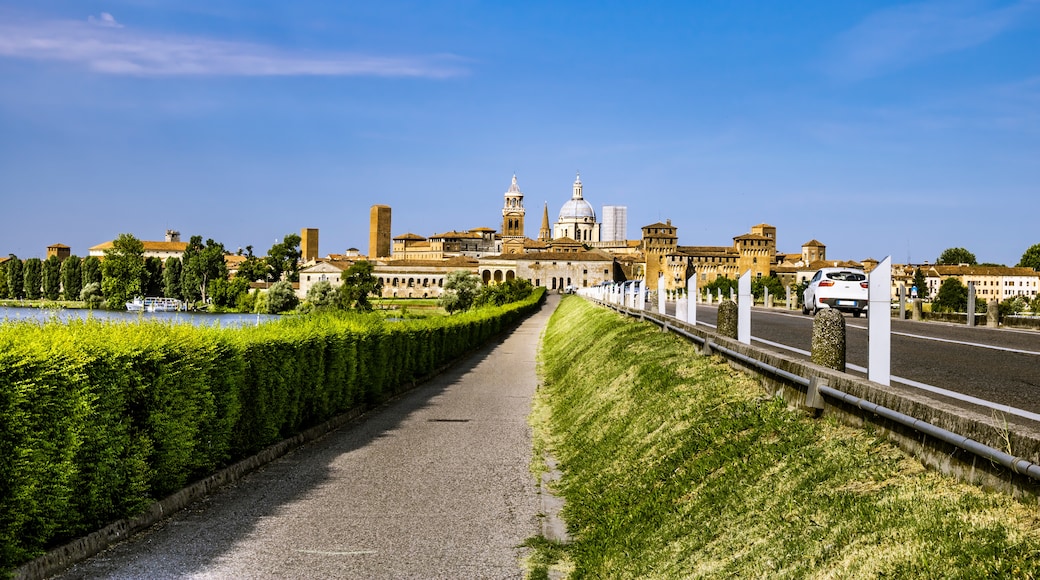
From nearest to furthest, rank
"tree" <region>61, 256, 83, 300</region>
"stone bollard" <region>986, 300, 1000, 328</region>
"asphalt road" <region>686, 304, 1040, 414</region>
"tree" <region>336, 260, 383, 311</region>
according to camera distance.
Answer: "asphalt road" <region>686, 304, 1040, 414</region>
"stone bollard" <region>986, 300, 1000, 328</region>
"tree" <region>336, 260, 383, 311</region>
"tree" <region>61, 256, 83, 300</region>

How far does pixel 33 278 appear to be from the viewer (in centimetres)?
13025

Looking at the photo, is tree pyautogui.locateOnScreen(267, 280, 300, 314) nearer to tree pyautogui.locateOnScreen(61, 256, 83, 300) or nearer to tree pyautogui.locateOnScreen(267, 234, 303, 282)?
tree pyautogui.locateOnScreen(61, 256, 83, 300)

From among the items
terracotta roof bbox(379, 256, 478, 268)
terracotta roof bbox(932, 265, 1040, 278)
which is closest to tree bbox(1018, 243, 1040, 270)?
terracotta roof bbox(932, 265, 1040, 278)

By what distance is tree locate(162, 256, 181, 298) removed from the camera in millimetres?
126812

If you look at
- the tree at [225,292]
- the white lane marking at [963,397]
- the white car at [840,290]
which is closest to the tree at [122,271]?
the tree at [225,292]

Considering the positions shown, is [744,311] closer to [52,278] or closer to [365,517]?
[365,517]

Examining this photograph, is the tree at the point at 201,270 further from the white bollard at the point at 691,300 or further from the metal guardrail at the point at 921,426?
the metal guardrail at the point at 921,426

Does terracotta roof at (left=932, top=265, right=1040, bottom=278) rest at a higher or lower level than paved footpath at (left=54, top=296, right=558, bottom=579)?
higher

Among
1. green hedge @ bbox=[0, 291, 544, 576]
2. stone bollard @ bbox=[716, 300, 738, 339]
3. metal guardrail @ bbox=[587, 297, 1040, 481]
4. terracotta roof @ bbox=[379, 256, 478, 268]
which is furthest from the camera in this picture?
terracotta roof @ bbox=[379, 256, 478, 268]

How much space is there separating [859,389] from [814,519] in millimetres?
1288

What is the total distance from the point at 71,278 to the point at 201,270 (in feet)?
56.1

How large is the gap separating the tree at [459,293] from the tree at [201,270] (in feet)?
127

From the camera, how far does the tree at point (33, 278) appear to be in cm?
12850

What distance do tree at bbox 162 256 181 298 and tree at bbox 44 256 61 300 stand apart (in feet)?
46.1
